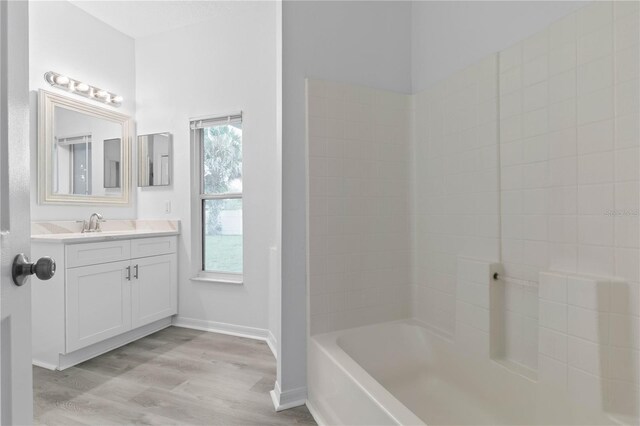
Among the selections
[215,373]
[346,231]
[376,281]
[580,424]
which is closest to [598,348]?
[580,424]

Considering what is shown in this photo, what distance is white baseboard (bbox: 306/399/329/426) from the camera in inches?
62.4

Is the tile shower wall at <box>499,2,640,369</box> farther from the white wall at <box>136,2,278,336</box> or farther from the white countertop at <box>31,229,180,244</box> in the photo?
the white countertop at <box>31,229,180,244</box>

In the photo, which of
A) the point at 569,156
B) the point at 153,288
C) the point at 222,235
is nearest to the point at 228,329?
the point at 153,288

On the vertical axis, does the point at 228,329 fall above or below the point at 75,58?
below

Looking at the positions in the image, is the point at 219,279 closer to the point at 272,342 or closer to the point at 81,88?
the point at 272,342

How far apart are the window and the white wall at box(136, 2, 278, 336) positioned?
114 millimetres

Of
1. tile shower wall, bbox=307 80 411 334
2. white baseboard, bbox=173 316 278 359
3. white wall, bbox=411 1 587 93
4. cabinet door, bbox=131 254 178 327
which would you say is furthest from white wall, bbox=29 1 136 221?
white wall, bbox=411 1 587 93

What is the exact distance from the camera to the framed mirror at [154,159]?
311 centimetres

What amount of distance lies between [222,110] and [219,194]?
2.54ft

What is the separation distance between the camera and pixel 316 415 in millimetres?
1646

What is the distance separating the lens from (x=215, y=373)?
2092mm

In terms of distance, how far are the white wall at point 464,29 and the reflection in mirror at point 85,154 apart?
283 centimetres

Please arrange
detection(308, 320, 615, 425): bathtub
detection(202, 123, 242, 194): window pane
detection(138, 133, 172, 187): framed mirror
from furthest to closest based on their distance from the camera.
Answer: detection(138, 133, 172, 187): framed mirror < detection(202, 123, 242, 194): window pane < detection(308, 320, 615, 425): bathtub

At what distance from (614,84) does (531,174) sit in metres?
0.41
